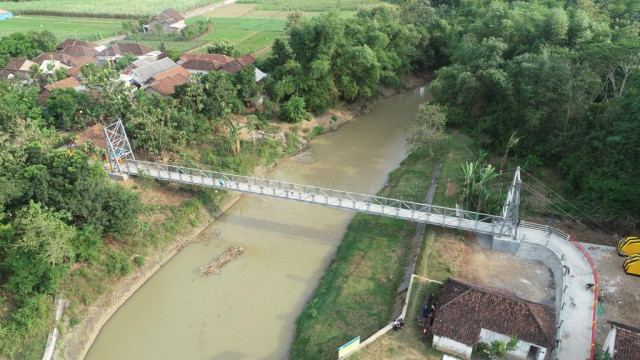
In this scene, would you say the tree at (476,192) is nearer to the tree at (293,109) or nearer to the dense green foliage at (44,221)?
the tree at (293,109)

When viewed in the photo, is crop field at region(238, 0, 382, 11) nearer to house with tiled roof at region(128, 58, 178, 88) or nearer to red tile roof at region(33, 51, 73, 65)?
house with tiled roof at region(128, 58, 178, 88)

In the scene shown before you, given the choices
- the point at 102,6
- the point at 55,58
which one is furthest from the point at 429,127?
the point at 102,6

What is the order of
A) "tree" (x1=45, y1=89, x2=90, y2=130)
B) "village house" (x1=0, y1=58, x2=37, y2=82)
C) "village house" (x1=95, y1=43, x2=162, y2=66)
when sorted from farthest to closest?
1. "village house" (x1=95, y1=43, x2=162, y2=66)
2. "village house" (x1=0, y1=58, x2=37, y2=82)
3. "tree" (x1=45, y1=89, x2=90, y2=130)

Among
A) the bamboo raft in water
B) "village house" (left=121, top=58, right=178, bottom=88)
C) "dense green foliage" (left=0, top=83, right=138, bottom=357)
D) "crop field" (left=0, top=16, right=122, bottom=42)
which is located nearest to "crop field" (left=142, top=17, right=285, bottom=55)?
"crop field" (left=0, top=16, right=122, bottom=42)

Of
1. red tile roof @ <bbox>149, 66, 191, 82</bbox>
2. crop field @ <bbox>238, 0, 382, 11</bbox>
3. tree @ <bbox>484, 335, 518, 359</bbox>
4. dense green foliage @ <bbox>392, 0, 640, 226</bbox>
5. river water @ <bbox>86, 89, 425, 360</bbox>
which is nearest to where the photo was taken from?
tree @ <bbox>484, 335, 518, 359</bbox>

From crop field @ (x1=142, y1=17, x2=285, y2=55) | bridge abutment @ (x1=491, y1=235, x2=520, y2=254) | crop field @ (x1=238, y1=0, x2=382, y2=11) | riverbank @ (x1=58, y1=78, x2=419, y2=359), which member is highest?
crop field @ (x1=238, y1=0, x2=382, y2=11)

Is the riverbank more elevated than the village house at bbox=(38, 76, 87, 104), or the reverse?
the village house at bbox=(38, 76, 87, 104)
